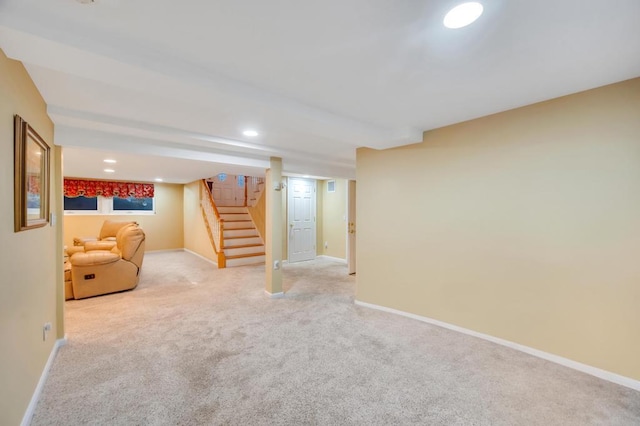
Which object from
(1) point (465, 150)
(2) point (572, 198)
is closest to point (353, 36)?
(1) point (465, 150)

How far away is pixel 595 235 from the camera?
2.09m

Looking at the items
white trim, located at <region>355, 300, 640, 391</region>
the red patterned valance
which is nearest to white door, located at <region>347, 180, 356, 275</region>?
white trim, located at <region>355, 300, 640, 391</region>

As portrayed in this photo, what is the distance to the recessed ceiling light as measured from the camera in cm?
118

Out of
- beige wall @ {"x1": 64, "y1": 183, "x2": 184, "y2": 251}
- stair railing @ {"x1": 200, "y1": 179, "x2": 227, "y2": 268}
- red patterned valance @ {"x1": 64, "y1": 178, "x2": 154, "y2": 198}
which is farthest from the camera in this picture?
beige wall @ {"x1": 64, "y1": 183, "x2": 184, "y2": 251}

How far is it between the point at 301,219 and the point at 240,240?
1640 millimetres

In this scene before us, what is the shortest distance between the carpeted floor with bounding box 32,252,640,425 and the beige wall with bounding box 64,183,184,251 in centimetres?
460

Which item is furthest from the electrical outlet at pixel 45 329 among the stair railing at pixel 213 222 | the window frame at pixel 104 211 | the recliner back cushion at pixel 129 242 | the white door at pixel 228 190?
the white door at pixel 228 190

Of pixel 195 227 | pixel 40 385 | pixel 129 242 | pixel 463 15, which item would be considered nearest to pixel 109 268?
pixel 129 242

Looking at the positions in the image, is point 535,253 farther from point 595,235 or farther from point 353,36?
point 353,36

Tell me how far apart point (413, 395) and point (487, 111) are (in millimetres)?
2436

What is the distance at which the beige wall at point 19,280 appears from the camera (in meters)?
1.34

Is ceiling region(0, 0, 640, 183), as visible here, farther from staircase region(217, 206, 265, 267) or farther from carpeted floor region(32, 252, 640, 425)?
staircase region(217, 206, 265, 267)

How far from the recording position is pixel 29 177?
Answer: 1.71 metres

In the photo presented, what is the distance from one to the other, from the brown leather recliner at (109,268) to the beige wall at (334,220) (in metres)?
4.03
